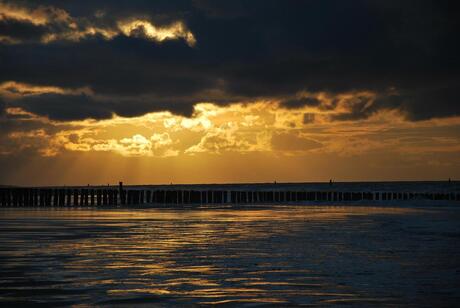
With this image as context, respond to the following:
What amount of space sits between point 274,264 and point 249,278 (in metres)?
2.07

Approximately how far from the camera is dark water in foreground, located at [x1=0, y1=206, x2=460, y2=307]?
9.30m

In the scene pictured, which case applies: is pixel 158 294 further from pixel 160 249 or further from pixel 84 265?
pixel 160 249

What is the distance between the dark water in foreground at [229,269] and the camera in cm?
930

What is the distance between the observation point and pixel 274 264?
42.9 ft

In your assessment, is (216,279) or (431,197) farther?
(431,197)

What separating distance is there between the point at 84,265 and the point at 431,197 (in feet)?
221

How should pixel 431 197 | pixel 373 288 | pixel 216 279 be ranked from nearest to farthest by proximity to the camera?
pixel 373 288 < pixel 216 279 < pixel 431 197

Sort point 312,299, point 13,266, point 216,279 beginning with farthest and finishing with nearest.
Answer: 1. point 13,266
2. point 216,279
3. point 312,299

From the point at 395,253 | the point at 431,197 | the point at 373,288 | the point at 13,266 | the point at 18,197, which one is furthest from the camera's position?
the point at 431,197

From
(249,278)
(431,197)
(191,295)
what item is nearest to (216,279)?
(249,278)

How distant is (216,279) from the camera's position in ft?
36.1

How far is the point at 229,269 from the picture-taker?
40.3 ft

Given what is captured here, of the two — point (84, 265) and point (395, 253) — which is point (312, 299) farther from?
point (395, 253)

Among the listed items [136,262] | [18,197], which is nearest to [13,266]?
[136,262]
